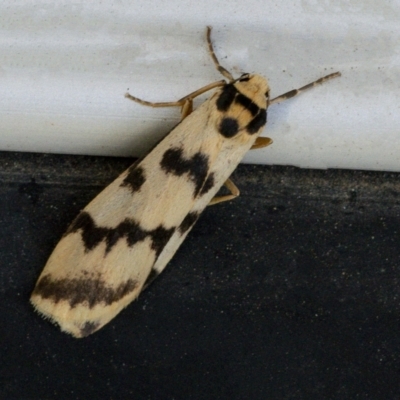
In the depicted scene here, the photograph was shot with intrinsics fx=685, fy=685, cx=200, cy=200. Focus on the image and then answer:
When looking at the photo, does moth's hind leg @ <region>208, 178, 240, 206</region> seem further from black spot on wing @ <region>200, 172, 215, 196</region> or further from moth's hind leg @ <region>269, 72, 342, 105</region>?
moth's hind leg @ <region>269, 72, 342, 105</region>

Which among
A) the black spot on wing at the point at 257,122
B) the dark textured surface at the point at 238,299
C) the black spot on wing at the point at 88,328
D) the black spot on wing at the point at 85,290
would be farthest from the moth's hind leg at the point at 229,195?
the black spot on wing at the point at 88,328

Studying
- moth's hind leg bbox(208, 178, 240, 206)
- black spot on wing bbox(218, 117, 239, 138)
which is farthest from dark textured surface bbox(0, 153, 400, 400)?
black spot on wing bbox(218, 117, 239, 138)

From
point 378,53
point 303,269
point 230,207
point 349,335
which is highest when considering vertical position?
point 378,53

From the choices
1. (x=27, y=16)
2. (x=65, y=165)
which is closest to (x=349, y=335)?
(x=65, y=165)

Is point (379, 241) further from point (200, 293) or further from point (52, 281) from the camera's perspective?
point (52, 281)

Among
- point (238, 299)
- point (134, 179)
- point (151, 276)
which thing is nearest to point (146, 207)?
point (134, 179)

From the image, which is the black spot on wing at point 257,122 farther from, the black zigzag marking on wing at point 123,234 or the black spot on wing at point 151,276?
the black spot on wing at point 151,276

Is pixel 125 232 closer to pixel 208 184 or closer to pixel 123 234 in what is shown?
pixel 123 234
